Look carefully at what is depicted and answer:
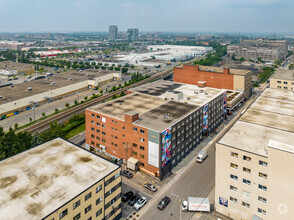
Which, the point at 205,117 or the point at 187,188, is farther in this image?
the point at 205,117

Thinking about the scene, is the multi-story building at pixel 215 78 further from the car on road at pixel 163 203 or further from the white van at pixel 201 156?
the car on road at pixel 163 203

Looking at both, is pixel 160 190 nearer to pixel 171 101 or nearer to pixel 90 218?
pixel 90 218

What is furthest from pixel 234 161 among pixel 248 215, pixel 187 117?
pixel 187 117

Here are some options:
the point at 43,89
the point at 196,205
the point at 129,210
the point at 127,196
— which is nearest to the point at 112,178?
the point at 129,210

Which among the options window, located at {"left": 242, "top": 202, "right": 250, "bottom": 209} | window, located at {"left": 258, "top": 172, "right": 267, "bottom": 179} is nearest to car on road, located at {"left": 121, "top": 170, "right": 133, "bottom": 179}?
window, located at {"left": 242, "top": 202, "right": 250, "bottom": 209}

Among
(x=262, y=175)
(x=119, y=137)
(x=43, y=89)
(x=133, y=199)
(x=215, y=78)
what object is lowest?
(x=133, y=199)

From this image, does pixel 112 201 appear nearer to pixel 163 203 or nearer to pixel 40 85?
pixel 163 203

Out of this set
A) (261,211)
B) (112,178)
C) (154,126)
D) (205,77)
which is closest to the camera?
(261,211)
